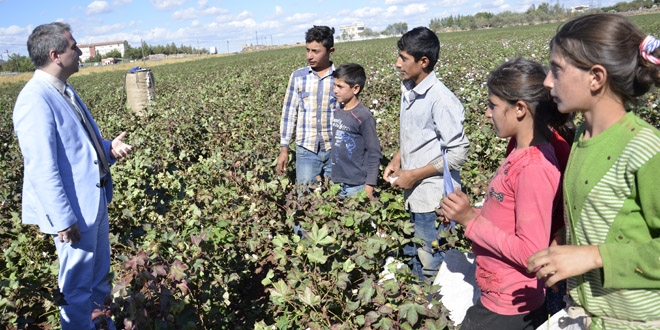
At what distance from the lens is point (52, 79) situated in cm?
286

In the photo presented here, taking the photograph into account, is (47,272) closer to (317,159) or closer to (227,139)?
(317,159)

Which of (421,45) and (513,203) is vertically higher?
(421,45)

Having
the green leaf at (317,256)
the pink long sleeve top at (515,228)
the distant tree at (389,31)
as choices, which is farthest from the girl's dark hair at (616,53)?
the distant tree at (389,31)

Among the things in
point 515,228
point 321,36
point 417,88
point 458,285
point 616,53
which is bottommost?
point 458,285

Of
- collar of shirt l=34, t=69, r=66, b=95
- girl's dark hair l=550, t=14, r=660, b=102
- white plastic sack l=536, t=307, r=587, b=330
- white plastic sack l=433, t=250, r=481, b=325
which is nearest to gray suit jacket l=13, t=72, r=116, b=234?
collar of shirt l=34, t=69, r=66, b=95

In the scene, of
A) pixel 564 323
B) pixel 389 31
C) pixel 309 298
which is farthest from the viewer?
pixel 389 31

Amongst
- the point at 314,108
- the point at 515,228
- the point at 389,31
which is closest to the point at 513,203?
the point at 515,228

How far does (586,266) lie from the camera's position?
1.25 metres

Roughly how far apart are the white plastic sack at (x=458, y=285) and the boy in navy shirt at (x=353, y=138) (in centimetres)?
135

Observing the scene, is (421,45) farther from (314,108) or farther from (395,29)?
(395,29)

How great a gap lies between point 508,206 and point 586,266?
50cm

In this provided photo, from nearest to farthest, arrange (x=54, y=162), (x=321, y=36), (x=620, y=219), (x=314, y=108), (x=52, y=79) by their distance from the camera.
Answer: (x=620, y=219) → (x=54, y=162) → (x=52, y=79) → (x=321, y=36) → (x=314, y=108)

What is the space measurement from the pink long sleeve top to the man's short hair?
240 cm

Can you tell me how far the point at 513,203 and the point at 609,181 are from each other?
465 mm
